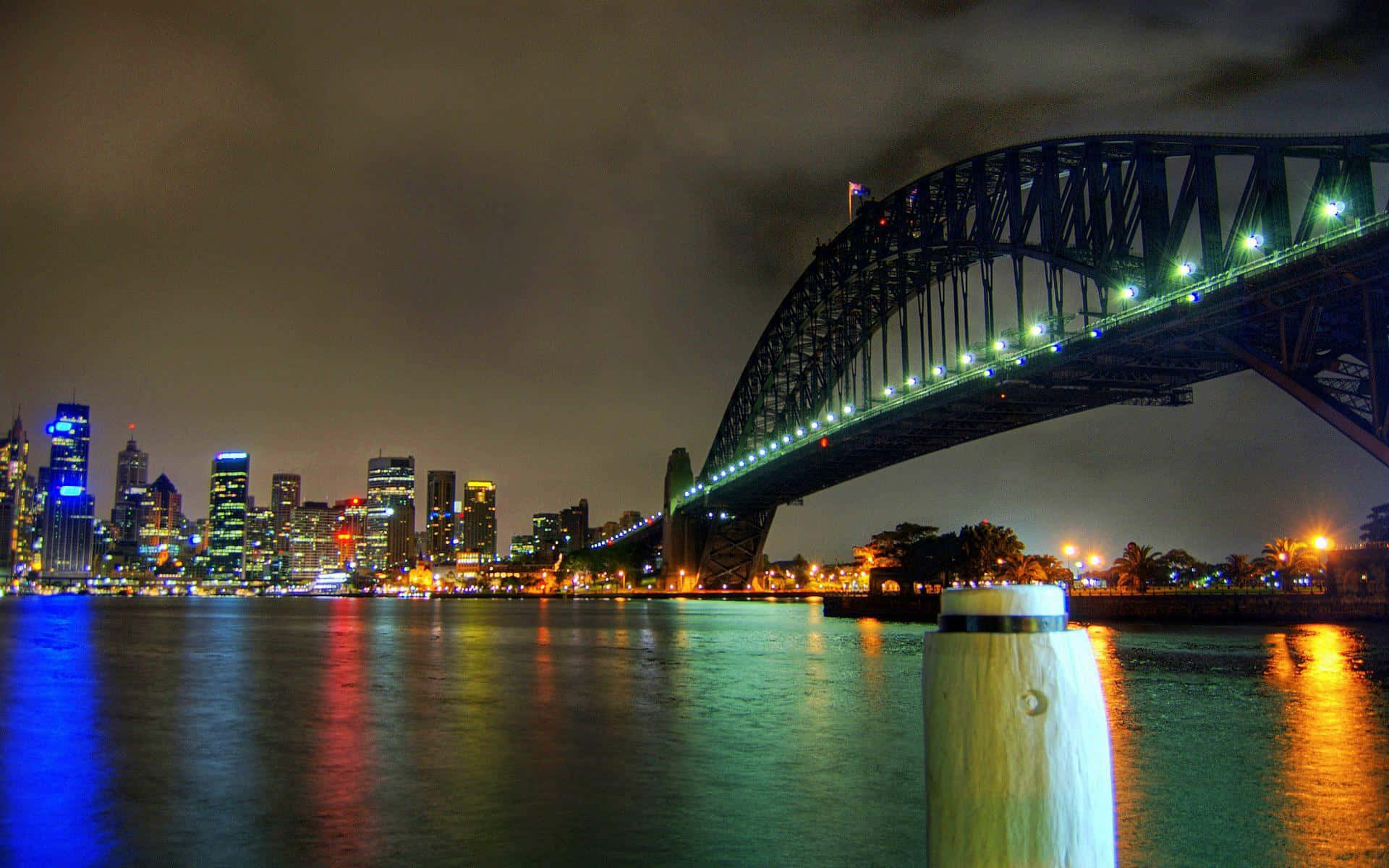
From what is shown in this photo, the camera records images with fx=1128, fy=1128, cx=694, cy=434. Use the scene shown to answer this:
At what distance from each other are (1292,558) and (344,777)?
80.3 metres

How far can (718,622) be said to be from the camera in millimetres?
61156

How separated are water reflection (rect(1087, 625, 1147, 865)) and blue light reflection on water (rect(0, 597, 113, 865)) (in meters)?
7.66

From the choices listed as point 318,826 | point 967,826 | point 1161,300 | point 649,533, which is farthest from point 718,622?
point 649,533

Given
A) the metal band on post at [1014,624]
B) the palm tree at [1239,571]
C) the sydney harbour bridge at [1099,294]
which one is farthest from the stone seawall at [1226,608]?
the metal band on post at [1014,624]

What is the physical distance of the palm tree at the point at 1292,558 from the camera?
76938 millimetres

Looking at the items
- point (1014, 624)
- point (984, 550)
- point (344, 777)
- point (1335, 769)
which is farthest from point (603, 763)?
point (984, 550)

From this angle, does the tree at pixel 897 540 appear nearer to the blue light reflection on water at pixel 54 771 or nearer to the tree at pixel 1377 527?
the tree at pixel 1377 527

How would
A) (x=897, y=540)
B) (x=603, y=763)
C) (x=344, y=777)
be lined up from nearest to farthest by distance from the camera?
(x=344, y=777) < (x=603, y=763) < (x=897, y=540)

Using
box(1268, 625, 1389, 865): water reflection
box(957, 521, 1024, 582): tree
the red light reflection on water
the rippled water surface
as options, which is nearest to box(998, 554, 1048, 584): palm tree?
box(957, 521, 1024, 582): tree

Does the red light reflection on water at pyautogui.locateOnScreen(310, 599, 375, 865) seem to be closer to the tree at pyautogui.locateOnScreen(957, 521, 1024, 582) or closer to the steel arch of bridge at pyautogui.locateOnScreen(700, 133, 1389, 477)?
the steel arch of bridge at pyautogui.locateOnScreen(700, 133, 1389, 477)

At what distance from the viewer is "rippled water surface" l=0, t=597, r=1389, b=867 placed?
863 centimetres

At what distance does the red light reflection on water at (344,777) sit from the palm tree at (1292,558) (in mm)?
70751

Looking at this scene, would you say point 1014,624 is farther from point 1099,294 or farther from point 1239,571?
point 1239,571

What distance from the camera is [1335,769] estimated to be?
12.1 meters
